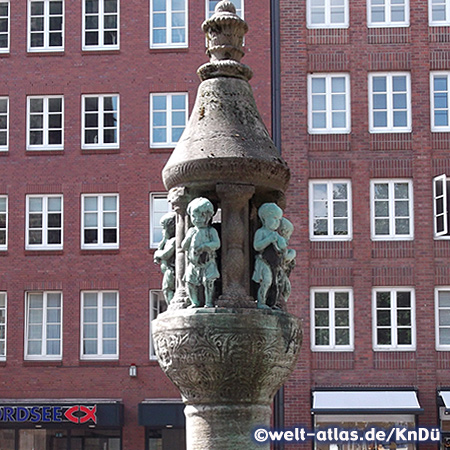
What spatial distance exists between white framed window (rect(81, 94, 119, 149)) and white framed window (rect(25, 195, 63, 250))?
2101 millimetres

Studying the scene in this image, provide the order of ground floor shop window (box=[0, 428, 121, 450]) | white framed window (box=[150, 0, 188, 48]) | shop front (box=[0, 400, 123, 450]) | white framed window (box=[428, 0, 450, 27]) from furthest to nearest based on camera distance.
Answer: white framed window (box=[150, 0, 188, 48]) → white framed window (box=[428, 0, 450, 27]) → ground floor shop window (box=[0, 428, 121, 450]) → shop front (box=[0, 400, 123, 450])

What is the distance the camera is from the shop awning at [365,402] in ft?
111

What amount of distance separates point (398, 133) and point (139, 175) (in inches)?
324

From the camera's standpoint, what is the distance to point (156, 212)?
3662cm

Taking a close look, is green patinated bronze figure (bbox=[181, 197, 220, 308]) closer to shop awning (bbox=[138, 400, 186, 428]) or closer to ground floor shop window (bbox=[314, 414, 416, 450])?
ground floor shop window (bbox=[314, 414, 416, 450])

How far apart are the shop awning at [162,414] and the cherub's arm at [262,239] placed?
22.4m

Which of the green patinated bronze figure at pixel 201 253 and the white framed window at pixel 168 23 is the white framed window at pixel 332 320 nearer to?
the white framed window at pixel 168 23

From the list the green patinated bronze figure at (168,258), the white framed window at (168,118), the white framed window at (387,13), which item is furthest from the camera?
the white framed window at (168,118)

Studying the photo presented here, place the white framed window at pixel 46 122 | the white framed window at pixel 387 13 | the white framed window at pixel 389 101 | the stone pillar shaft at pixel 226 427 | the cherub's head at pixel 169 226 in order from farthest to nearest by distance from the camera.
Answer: the white framed window at pixel 46 122 → the white framed window at pixel 387 13 → the white framed window at pixel 389 101 → the cherub's head at pixel 169 226 → the stone pillar shaft at pixel 226 427

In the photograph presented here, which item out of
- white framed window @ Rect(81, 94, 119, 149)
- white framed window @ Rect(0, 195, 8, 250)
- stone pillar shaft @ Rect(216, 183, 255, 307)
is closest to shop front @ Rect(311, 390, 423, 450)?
Result: white framed window @ Rect(81, 94, 119, 149)

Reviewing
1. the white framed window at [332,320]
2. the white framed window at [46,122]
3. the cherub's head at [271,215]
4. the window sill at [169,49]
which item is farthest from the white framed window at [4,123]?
the cherub's head at [271,215]

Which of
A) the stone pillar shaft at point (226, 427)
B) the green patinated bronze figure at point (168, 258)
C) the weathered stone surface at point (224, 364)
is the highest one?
the green patinated bronze figure at point (168, 258)

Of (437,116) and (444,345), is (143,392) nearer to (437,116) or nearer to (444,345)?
(444,345)

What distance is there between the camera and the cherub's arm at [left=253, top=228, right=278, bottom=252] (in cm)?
1303
